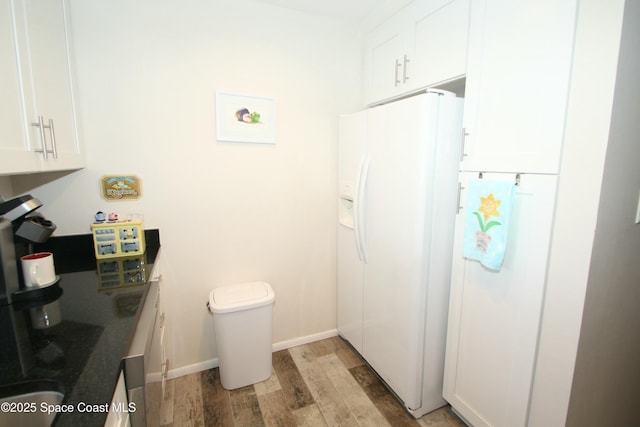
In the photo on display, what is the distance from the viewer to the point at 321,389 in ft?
6.35

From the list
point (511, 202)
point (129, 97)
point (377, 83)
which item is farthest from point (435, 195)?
point (129, 97)

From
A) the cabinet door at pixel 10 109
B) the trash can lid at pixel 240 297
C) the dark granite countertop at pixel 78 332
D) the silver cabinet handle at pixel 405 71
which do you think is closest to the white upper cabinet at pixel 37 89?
the cabinet door at pixel 10 109

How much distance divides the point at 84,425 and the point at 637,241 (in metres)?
1.96

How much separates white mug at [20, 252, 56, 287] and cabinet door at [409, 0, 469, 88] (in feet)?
6.60

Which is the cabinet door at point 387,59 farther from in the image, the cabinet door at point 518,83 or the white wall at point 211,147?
the cabinet door at point 518,83

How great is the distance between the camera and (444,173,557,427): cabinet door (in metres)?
1.22

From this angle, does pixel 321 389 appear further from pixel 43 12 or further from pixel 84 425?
pixel 43 12

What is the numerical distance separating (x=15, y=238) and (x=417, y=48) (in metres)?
2.13

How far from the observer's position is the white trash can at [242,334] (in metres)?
1.86

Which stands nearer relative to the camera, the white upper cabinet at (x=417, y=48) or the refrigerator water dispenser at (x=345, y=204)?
the white upper cabinet at (x=417, y=48)

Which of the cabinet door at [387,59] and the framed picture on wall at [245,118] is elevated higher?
the cabinet door at [387,59]

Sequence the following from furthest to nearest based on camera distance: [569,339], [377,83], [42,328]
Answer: [377,83] → [569,339] → [42,328]

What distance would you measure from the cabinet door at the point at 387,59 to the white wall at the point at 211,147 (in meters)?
0.15

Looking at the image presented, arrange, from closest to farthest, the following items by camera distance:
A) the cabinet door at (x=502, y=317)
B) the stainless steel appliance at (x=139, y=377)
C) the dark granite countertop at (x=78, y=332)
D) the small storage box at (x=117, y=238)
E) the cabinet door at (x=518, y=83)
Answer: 1. the dark granite countertop at (x=78, y=332)
2. the stainless steel appliance at (x=139, y=377)
3. the cabinet door at (x=518, y=83)
4. the cabinet door at (x=502, y=317)
5. the small storage box at (x=117, y=238)
